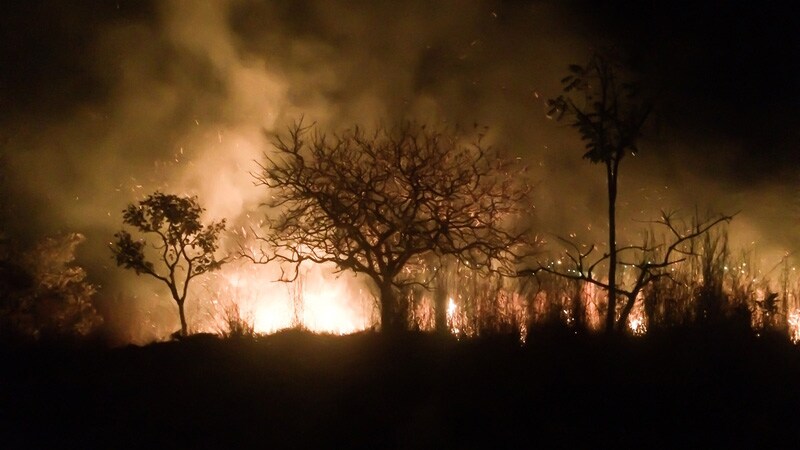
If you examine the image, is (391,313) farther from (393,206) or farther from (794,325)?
(794,325)

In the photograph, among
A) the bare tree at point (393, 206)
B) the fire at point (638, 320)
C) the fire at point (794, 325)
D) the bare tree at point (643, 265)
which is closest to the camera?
the bare tree at point (643, 265)

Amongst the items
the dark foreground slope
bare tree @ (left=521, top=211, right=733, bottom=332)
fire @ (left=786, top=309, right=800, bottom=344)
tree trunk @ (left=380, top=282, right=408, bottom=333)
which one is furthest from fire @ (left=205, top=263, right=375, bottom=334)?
fire @ (left=786, top=309, right=800, bottom=344)

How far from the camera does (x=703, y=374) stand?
10.2 metres

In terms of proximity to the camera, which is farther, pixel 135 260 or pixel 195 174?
pixel 195 174

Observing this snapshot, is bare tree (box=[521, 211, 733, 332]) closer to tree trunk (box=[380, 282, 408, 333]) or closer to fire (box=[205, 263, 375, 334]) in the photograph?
tree trunk (box=[380, 282, 408, 333])

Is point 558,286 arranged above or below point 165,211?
below

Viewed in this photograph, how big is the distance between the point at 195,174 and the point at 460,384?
90.7 feet

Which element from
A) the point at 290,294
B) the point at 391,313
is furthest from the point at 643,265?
the point at 290,294

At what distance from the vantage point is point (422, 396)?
32.6 ft

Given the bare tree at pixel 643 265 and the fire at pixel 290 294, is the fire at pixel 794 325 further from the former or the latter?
the fire at pixel 290 294

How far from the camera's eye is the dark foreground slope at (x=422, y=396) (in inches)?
343

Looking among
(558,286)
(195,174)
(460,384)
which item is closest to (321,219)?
(558,286)

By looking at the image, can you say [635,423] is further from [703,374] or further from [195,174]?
[195,174]

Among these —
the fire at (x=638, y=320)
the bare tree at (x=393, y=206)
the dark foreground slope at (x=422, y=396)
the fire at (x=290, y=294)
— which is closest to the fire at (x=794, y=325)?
the dark foreground slope at (x=422, y=396)
